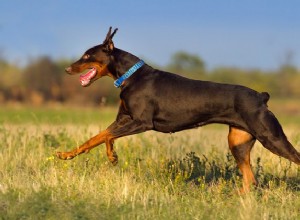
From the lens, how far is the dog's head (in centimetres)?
866

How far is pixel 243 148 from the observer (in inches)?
344

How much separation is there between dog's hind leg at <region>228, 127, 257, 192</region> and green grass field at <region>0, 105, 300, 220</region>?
20 centimetres

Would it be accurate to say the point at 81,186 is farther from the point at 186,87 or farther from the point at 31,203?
the point at 186,87

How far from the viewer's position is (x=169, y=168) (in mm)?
9578

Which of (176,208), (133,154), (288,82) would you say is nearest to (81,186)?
(176,208)

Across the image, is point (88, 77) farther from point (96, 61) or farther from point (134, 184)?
point (134, 184)

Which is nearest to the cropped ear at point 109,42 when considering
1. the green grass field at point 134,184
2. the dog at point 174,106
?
the dog at point 174,106

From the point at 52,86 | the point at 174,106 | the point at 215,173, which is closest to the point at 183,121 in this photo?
the point at 174,106

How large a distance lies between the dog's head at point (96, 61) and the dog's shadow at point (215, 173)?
1638 millimetres

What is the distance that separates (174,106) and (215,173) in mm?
1873

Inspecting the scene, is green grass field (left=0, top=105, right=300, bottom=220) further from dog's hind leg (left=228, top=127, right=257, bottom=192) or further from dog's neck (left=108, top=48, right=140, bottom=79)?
dog's neck (left=108, top=48, right=140, bottom=79)

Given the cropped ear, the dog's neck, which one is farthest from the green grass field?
the cropped ear

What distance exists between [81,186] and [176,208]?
1243 millimetres

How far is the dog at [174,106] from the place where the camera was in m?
8.16
